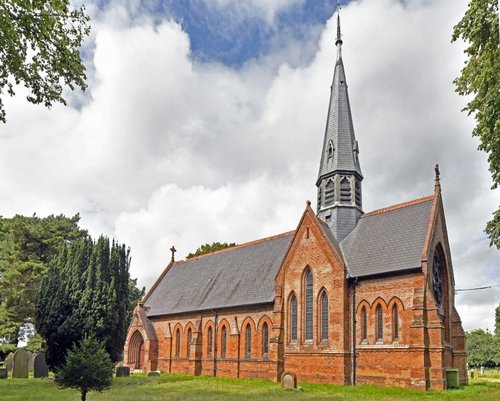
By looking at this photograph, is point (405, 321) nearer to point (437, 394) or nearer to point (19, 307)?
point (437, 394)

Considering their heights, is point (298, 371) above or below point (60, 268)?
below

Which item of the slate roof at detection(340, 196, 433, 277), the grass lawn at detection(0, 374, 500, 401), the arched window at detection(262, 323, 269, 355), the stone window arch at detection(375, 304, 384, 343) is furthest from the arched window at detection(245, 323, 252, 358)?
the stone window arch at detection(375, 304, 384, 343)

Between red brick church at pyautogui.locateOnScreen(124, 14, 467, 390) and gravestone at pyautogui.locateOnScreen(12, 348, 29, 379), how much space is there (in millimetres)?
9926

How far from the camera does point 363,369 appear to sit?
91.4 feet

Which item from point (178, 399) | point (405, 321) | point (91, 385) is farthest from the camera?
point (405, 321)

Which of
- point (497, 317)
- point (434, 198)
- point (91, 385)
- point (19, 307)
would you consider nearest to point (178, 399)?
point (91, 385)

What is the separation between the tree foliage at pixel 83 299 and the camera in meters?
29.9

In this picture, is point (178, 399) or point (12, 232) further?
point (12, 232)

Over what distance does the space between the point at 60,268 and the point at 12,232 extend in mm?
27591

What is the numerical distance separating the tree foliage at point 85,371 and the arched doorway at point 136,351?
2607cm

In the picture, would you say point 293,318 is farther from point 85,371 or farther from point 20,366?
point 20,366

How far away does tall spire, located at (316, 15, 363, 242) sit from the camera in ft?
111

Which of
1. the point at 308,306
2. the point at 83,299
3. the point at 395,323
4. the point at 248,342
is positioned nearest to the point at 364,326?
the point at 395,323

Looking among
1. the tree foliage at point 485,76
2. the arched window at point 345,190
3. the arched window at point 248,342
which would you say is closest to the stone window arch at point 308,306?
the arched window at point 248,342
